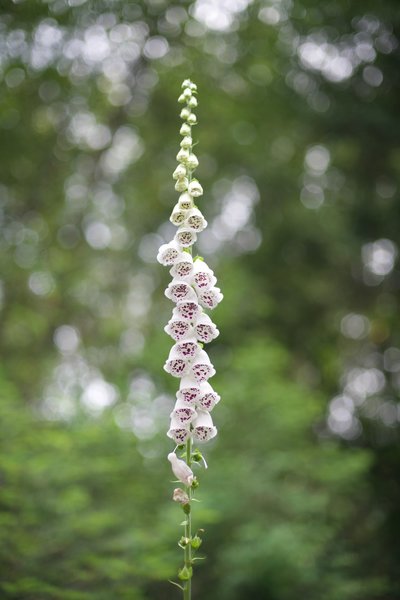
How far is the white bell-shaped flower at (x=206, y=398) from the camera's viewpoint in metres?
2.95

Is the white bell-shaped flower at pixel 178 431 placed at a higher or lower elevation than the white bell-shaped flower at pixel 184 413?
lower

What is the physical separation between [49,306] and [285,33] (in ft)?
21.8

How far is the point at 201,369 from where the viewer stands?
296cm

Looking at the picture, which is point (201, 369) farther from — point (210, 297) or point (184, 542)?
point (184, 542)

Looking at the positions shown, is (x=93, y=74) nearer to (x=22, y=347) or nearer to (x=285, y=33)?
(x=285, y=33)

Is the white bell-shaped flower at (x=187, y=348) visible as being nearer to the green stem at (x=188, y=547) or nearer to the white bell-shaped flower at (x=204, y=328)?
the white bell-shaped flower at (x=204, y=328)

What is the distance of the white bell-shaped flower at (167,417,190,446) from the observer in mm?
2951

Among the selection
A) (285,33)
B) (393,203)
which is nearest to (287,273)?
(393,203)

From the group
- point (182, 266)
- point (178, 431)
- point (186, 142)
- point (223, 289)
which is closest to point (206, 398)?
point (178, 431)

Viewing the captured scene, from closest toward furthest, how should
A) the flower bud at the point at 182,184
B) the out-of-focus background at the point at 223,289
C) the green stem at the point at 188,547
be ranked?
the green stem at the point at 188,547 → the flower bud at the point at 182,184 → the out-of-focus background at the point at 223,289

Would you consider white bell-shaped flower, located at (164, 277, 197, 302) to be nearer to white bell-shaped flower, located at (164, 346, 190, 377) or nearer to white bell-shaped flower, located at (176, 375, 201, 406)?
white bell-shaped flower, located at (164, 346, 190, 377)

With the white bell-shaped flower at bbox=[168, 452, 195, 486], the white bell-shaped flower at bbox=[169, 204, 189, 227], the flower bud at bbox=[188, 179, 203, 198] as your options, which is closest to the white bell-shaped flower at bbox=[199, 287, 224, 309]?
the white bell-shaped flower at bbox=[169, 204, 189, 227]

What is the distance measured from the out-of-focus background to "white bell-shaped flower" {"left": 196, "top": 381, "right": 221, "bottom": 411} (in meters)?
2.15

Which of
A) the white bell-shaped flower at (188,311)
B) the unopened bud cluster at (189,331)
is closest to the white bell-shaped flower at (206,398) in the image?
the unopened bud cluster at (189,331)
